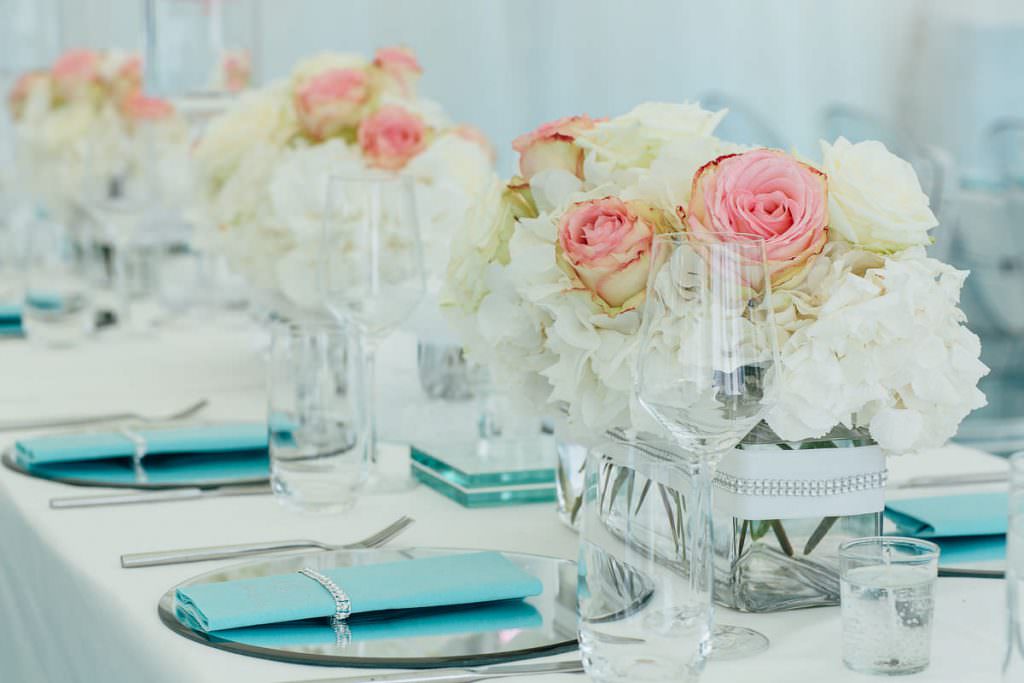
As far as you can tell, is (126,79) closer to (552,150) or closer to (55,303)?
(55,303)

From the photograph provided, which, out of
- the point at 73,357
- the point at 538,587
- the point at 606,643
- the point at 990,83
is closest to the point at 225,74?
the point at 73,357

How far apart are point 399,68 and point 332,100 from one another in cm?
11

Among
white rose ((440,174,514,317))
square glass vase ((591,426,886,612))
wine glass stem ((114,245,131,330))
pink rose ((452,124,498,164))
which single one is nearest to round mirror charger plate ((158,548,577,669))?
square glass vase ((591,426,886,612))

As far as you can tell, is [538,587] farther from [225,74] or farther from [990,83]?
[990,83]

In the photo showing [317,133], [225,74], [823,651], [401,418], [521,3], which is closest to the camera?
[823,651]

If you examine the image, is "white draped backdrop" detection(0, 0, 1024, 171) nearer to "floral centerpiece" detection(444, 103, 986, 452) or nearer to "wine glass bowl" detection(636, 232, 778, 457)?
"floral centerpiece" detection(444, 103, 986, 452)

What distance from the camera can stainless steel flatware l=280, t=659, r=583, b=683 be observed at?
0.98 metres

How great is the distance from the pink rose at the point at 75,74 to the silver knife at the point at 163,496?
2205 mm

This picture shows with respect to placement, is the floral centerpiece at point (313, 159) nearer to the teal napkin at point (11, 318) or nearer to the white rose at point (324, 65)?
the white rose at point (324, 65)

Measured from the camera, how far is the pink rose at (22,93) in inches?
142

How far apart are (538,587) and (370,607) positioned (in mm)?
123

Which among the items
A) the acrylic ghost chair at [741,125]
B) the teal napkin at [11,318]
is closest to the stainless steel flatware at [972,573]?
the teal napkin at [11,318]

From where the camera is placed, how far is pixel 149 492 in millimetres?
1503

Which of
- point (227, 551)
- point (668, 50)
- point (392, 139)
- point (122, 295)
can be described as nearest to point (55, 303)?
point (122, 295)
